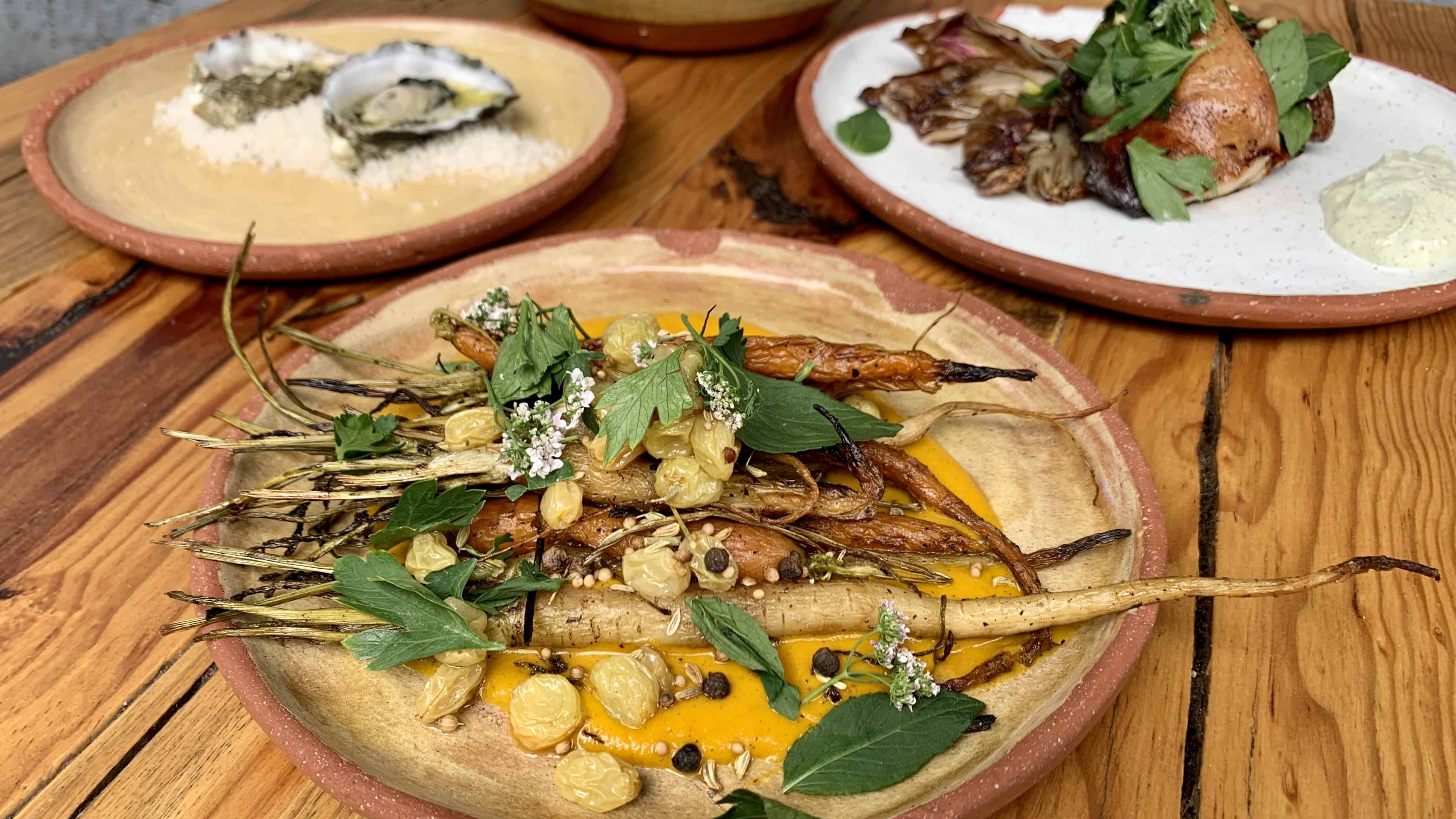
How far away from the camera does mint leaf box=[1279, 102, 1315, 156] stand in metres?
2.33

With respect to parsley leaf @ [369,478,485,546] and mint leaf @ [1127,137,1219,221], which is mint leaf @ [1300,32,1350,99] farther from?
parsley leaf @ [369,478,485,546]

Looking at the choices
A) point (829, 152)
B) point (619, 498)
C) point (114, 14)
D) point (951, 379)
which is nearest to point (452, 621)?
point (619, 498)

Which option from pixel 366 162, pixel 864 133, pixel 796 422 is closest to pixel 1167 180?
pixel 864 133

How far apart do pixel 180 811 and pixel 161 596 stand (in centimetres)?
42

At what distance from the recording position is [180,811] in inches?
47.3

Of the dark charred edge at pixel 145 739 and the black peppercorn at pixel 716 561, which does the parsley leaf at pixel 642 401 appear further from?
the dark charred edge at pixel 145 739

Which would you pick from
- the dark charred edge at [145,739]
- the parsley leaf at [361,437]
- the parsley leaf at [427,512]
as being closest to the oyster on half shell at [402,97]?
the parsley leaf at [361,437]

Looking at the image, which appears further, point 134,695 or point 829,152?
point 829,152

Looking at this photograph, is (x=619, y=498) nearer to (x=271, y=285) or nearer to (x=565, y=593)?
(x=565, y=593)

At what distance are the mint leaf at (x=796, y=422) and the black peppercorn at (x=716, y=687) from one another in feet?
1.14

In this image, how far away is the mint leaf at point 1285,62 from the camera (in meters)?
2.31

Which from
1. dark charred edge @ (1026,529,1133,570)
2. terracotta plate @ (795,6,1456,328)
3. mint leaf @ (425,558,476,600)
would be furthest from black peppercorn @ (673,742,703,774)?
terracotta plate @ (795,6,1456,328)

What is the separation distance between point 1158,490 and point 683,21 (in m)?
2.09

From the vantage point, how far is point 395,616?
125 cm
